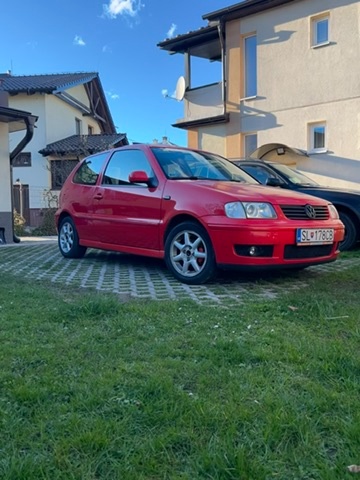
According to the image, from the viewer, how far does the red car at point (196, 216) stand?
462cm

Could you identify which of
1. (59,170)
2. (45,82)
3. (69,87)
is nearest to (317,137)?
(59,170)

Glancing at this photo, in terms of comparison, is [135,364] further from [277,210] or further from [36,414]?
[277,210]

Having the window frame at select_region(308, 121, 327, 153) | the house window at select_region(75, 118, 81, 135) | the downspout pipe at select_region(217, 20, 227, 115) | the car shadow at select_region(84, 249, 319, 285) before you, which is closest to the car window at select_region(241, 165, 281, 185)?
the car shadow at select_region(84, 249, 319, 285)

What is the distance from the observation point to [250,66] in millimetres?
13758

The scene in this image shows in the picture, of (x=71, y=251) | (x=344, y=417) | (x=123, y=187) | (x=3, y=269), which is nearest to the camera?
(x=344, y=417)

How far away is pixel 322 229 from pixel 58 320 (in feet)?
9.59

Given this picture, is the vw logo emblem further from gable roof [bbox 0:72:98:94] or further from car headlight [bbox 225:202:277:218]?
gable roof [bbox 0:72:98:94]

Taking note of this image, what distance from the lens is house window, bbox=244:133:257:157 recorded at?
1387cm

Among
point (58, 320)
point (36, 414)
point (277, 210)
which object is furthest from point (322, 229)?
point (36, 414)

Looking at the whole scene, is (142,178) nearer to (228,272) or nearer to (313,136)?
(228,272)

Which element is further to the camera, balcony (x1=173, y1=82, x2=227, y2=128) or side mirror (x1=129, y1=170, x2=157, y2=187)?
balcony (x1=173, y1=82, x2=227, y2=128)

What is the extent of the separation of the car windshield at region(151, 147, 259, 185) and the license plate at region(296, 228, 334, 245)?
4.06 feet

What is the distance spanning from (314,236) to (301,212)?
0.28 meters

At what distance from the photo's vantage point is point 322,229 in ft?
16.3
